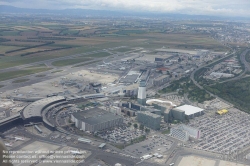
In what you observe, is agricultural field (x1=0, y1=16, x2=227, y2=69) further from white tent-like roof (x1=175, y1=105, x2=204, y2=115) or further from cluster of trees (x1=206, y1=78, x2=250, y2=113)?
white tent-like roof (x1=175, y1=105, x2=204, y2=115)

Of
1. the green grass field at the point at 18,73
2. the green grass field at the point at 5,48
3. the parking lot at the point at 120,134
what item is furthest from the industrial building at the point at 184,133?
the green grass field at the point at 5,48

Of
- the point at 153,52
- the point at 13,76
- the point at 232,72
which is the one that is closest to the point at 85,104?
the point at 13,76

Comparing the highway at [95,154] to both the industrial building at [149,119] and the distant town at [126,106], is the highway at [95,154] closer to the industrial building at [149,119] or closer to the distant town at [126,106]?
the distant town at [126,106]

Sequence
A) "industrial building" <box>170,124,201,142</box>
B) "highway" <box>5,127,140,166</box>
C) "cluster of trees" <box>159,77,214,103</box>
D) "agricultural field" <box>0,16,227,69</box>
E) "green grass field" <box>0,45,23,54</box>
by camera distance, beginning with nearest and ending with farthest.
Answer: "highway" <box>5,127,140,166</box>
"industrial building" <box>170,124,201,142</box>
"cluster of trees" <box>159,77,214,103</box>
"agricultural field" <box>0,16,227,69</box>
"green grass field" <box>0,45,23,54</box>

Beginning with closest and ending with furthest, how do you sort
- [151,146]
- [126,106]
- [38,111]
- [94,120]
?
[151,146]
[94,120]
[38,111]
[126,106]

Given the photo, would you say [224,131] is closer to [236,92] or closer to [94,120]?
[94,120]

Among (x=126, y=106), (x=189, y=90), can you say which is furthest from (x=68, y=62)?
(x=126, y=106)

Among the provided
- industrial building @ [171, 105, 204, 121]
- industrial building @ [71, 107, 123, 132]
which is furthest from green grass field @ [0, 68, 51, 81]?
industrial building @ [171, 105, 204, 121]
